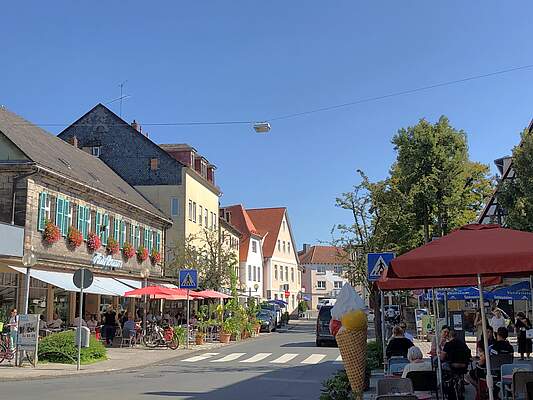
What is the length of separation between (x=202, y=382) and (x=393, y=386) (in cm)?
860

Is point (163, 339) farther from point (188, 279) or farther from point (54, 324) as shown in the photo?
point (54, 324)

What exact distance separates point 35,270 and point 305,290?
82.2 metres

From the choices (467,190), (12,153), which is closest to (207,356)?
(12,153)

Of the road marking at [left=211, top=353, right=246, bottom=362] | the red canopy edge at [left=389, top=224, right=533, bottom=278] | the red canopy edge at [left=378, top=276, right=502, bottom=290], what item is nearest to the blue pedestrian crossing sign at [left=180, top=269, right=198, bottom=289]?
the road marking at [left=211, top=353, right=246, bottom=362]

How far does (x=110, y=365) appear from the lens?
19.9m

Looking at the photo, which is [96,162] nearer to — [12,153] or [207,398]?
[12,153]

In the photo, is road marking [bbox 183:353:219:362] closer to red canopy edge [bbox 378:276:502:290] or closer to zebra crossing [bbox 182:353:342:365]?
zebra crossing [bbox 182:353:342:365]

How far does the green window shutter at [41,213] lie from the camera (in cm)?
2598

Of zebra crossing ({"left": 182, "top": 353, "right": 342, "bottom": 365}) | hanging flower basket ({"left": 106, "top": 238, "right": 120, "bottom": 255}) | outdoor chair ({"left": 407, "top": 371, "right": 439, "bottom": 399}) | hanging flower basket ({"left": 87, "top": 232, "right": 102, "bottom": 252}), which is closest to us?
outdoor chair ({"left": 407, "top": 371, "right": 439, "bottom": 399})

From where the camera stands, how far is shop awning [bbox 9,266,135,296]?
79.5ft

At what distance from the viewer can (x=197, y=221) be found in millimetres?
48406

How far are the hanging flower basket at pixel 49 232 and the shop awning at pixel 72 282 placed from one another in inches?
53.2

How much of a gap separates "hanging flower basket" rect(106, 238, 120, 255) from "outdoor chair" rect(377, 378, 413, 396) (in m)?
26.4

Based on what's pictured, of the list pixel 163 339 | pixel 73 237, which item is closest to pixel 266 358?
pixel 163 339
